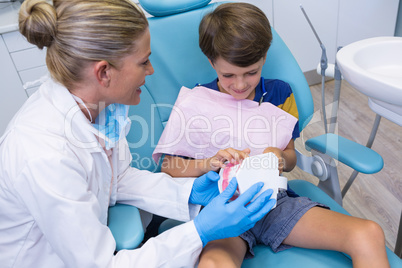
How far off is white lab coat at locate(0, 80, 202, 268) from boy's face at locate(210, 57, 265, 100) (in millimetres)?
465

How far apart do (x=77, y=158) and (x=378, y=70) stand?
0.94m

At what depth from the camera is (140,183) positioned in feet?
3.70

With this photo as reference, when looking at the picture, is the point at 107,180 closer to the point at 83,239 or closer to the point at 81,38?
the point at 83,239

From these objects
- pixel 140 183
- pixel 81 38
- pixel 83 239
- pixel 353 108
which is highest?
pixel 81 38

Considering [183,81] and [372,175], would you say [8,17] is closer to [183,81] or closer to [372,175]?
[183,81]

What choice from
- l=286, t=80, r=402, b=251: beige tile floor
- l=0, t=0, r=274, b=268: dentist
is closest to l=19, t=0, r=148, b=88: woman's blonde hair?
l=0, t=0, r=274, b=268: dentist

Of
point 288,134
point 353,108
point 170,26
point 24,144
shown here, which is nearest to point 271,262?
point 288,134

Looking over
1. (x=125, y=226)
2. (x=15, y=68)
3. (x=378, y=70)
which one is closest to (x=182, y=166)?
(x=125, y=226)

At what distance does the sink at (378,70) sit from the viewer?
899 millimetres

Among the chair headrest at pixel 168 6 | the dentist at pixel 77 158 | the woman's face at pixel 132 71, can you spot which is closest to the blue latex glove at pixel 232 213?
the dentist at pixel 77 158

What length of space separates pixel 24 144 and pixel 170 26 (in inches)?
25.7

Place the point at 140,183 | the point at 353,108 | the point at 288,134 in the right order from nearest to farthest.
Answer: the point at 140,183 → the point at 288,134 → the point at 353,108

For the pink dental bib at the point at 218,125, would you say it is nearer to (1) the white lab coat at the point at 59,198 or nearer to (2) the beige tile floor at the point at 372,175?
(1) the white lab coat at the point at 59,198

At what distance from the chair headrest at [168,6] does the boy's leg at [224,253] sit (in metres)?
0.76
